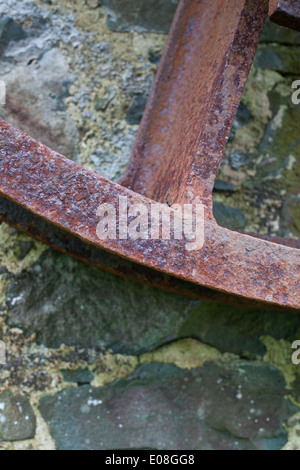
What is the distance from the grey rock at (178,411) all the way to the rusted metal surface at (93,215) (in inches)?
21.1

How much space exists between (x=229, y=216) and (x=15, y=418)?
2.41 feet

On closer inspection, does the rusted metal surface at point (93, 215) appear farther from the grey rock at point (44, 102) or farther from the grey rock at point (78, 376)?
the grey rock at point (78, 376)

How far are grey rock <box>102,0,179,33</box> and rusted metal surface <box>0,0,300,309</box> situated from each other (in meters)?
0.15

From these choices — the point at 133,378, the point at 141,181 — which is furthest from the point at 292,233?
the point at 133,378

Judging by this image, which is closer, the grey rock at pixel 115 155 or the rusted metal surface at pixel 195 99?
the rusted metal surface at pixel 195 99

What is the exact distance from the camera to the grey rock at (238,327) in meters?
1.20

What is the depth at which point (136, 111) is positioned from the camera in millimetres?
1219

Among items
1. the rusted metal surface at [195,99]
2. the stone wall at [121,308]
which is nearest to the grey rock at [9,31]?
the stone wall at [121,308]

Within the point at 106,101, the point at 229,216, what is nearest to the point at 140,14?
the point at 106,101

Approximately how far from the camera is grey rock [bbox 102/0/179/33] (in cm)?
121

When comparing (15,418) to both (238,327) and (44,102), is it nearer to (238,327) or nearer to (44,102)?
(238,327)

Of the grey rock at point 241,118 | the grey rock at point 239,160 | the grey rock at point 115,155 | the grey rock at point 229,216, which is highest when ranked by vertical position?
the grey rock at point 241,118

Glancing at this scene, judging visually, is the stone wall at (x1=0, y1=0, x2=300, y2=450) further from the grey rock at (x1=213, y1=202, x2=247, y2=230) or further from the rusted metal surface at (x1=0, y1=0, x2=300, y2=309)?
the rusted metal surface at (x1=0, y1=0, x2=300, y2=309)

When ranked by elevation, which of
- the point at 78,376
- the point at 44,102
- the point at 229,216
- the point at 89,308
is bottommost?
the point at 78,376
